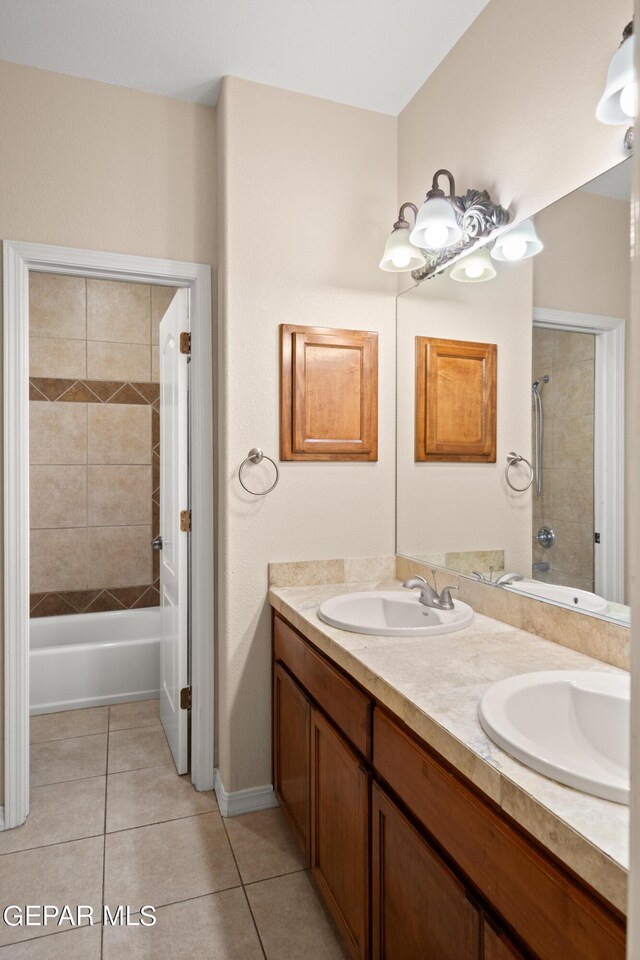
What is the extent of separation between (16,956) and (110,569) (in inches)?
91.1

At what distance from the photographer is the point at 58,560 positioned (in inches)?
140

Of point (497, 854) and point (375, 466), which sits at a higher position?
point (375, 466)

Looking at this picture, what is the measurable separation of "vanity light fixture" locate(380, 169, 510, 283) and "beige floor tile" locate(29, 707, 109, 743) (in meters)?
2.59

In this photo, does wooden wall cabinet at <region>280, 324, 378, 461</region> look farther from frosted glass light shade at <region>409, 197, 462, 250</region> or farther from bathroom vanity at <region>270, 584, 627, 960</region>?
bathroom vanity at <region>270, 584, 627, 960</region>

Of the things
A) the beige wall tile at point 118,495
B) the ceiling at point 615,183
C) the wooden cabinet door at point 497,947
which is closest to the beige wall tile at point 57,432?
the beige wall tile at point 118,495

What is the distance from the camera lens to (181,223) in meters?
2.22

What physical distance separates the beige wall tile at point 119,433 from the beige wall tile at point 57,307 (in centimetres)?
50

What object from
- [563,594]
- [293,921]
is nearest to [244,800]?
[293,921]

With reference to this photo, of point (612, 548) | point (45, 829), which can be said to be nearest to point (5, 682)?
point (45, 829)

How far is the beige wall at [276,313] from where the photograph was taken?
212 cm

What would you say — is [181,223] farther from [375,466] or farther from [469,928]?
[469,928]

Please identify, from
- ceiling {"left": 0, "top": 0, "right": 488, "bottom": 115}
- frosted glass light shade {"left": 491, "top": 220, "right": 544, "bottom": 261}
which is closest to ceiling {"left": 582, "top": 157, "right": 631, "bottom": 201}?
frosted glass light shade {"left": 491, "top": 220, "right": 544, "bottom": 261}

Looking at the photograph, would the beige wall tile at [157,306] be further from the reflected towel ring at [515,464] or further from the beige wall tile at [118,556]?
the reflected towel ring at [515,464]

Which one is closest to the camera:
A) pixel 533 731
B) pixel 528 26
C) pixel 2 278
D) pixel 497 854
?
pixel 497 854
